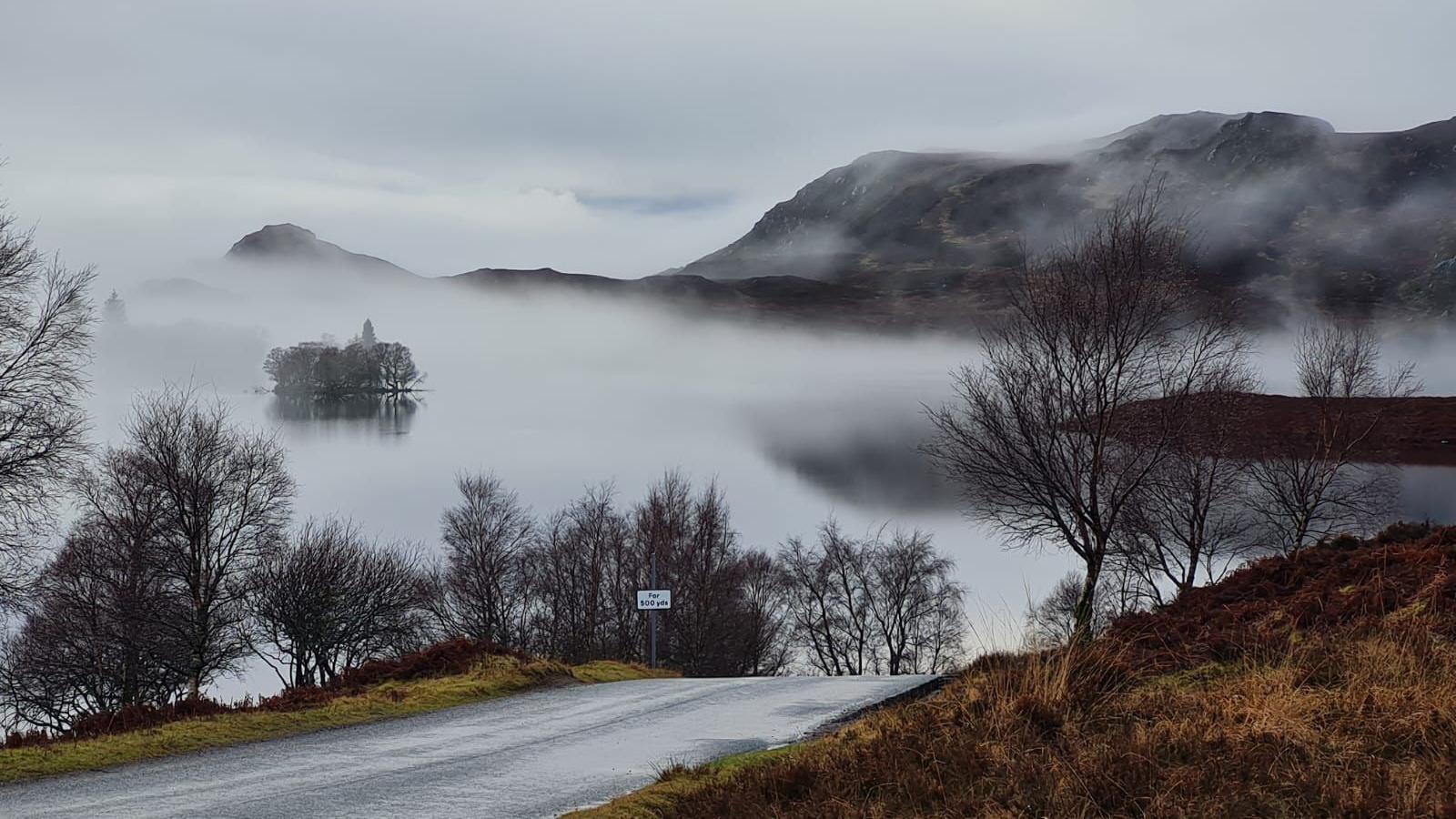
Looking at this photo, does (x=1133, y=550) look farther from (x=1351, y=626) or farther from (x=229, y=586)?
(x=229, y=586)

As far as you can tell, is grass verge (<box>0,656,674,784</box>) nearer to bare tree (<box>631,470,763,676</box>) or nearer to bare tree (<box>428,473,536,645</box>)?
bare tree (<box>631,470,763,676</box>)

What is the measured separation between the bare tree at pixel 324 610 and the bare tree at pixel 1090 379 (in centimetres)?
2702

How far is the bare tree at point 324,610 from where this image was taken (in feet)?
132

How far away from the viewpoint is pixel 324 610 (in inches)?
1599

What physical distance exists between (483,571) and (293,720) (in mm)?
54889

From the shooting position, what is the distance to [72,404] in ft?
95.6

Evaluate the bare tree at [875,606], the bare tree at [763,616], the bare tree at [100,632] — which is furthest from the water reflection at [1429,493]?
the bare tree at [100,632]

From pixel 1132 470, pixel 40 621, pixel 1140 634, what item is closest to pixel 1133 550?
pixel 1132 470

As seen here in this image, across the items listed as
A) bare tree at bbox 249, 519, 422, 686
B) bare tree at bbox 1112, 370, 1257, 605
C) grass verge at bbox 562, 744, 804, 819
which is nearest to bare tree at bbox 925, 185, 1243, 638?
bare tree at bbox 1112, 370, 1257, 605

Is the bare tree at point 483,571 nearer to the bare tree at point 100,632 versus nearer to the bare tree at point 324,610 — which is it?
the bare tree at point 324,610

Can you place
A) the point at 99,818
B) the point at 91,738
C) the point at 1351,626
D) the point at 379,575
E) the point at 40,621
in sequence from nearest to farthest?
the point at 99,818 < the point at 1351,626 < the point at 91,738 < the point at 40,621 < the point at 379,575

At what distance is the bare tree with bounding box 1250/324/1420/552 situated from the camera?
4075 cm

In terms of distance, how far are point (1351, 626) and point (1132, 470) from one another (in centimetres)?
1041

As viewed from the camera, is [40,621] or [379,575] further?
[379,575]
